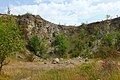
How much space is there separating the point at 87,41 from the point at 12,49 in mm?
64462

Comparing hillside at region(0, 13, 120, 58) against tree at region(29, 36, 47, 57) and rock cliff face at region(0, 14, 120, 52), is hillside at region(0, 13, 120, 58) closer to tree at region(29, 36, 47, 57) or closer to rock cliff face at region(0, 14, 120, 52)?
rock cliff face at region(0, 14, 120, 52)

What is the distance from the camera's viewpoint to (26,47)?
3004 inches

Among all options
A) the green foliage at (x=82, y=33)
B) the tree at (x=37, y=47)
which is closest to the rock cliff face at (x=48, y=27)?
the green foliage at (x=82, y=33)

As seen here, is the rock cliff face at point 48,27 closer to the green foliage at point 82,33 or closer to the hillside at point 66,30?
the hillside at point 66,30

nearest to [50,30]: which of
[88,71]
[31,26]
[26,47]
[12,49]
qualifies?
[31,26]

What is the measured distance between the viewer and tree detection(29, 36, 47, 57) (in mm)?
73812

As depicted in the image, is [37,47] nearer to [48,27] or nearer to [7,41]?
[48,27]

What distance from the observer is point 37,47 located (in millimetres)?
73812

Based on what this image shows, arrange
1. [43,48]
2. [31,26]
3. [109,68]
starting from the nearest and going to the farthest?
[109,68] < [43,48] < [31,26]

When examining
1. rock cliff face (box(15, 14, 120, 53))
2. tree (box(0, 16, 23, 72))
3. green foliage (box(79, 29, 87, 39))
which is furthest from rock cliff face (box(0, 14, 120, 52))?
tree (box(0, 16, 23, 72))

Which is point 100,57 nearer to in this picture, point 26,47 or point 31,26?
point 26,47

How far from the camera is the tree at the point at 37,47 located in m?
73.8

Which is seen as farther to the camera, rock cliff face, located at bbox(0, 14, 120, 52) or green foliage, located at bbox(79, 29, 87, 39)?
green foliage, located at bbox(79, 29, 87, 39)

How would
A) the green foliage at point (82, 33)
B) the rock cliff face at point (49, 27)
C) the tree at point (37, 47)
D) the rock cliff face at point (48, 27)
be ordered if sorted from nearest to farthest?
the tree at point (37, 47) → the rock cliff face at point (48, 27) → the rock cliff face at point (49, 27) → the green foliage at point (82, 33)
